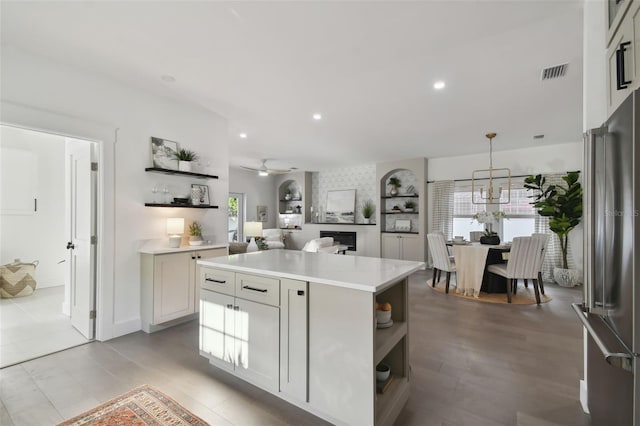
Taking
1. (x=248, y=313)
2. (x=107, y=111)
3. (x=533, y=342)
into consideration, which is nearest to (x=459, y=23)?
(x=248, y=313)

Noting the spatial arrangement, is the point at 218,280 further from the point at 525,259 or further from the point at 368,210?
the point at 368,210

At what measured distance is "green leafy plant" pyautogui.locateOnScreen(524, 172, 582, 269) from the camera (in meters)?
5.13

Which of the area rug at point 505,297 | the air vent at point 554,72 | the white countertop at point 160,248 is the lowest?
the area rug at point 505,297

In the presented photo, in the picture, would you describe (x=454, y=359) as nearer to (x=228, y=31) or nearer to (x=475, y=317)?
(x=475, y=317)

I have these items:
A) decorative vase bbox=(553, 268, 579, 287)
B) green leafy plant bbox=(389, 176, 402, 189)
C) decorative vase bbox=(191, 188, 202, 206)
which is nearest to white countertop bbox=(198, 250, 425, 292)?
decorative vase bbox=(191, 188, 202, 206)

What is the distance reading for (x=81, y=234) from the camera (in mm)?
3154

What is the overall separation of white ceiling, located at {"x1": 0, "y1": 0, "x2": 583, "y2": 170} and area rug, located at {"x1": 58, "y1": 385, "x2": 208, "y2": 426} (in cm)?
274

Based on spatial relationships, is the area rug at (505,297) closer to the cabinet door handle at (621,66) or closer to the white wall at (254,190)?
the cabinet door handle at (621,66)

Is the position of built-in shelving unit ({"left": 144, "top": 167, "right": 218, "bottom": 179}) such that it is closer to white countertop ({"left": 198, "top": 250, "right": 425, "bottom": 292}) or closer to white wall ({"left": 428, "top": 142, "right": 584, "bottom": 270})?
white countertop ({"left": 198, "top": 250, "right": 425, "bottom": 292})

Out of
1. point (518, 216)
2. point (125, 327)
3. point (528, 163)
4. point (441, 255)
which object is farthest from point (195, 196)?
point (528, 163)

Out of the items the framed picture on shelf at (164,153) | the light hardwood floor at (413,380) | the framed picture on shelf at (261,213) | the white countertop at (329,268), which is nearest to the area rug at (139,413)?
the light hardwood floor at (413,380)

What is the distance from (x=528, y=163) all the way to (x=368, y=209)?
3853 millimetres

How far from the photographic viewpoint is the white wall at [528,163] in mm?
5516

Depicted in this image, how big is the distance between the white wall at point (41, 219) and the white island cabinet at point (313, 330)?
4.51m
